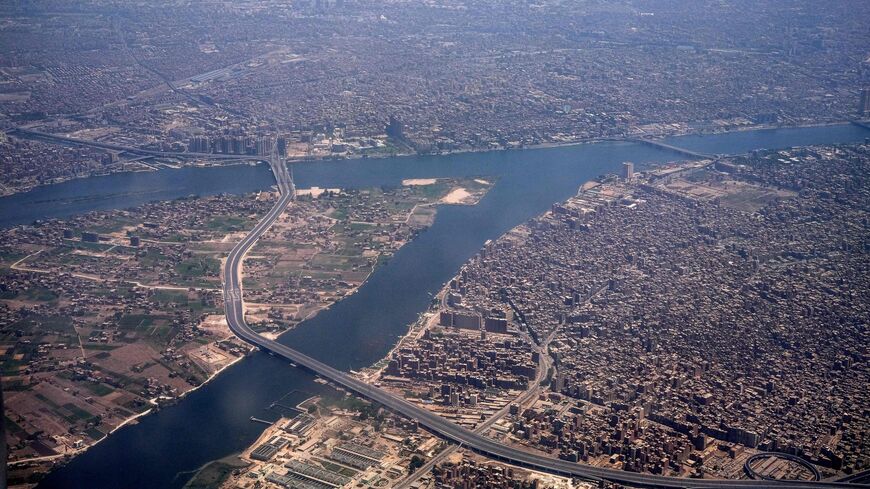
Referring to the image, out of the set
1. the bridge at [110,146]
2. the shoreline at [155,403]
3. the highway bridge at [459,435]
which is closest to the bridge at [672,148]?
the bridge at [110,146]

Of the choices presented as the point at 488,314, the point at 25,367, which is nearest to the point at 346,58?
the point at 488,314

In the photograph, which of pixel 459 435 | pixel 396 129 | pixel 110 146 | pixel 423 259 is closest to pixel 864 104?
pixel 396 129

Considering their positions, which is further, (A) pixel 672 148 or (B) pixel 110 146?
(A) pixel 672 148

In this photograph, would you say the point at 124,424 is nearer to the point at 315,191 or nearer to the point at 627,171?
the point at 315,191

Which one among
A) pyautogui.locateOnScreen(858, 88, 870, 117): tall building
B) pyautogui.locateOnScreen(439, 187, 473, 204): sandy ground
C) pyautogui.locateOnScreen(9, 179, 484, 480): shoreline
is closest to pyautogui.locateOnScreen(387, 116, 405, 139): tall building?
pyautogui.locateOnScreen(439, 187, 473, 204): sandy ground

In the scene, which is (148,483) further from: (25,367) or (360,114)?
(360,114)

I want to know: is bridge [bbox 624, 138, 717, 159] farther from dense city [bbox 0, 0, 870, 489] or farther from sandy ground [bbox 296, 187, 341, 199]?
sandy ground [bbox 296, 187, 341, 199]

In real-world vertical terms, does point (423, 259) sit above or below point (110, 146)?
below
